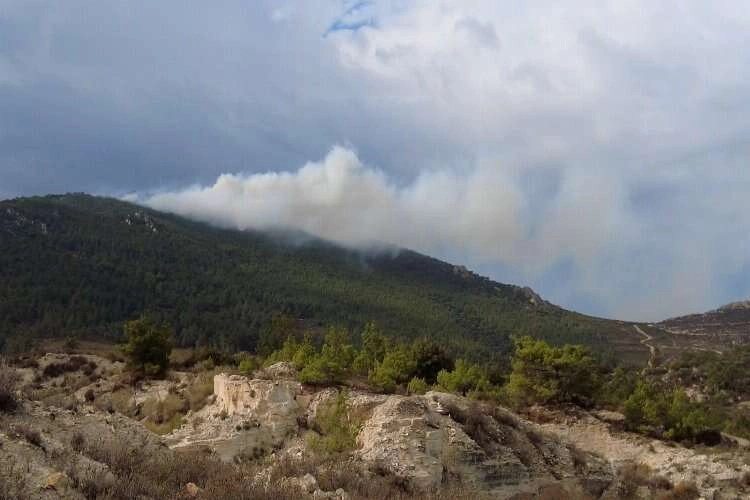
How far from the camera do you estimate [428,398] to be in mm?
22484

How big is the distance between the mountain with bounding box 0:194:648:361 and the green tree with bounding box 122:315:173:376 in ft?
39.0

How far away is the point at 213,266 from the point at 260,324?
26.5 m

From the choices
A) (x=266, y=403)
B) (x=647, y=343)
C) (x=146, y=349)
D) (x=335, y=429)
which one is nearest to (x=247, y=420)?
(x=266, y=403)

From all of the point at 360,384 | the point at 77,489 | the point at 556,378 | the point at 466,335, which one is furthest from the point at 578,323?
the point at 77,489

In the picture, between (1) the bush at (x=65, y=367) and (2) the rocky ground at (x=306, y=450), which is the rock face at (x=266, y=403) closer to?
(2) the rocky ground at (x=306, y=450)

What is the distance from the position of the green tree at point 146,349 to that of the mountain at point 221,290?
39.0ft

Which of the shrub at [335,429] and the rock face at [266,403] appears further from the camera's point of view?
the rock face at [266,403]

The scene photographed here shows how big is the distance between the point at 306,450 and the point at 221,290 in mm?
73668

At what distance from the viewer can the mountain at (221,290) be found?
71000 millimetres

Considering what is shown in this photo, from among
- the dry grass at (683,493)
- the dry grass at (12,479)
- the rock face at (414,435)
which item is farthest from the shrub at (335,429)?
the dry grass at (12,479)

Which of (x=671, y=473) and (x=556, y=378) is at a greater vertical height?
(x=556, y=378)

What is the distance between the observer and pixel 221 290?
300 feet

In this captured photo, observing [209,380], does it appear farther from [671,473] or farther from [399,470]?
[671,473]

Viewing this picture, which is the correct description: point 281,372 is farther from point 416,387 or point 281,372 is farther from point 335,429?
point 416,387
